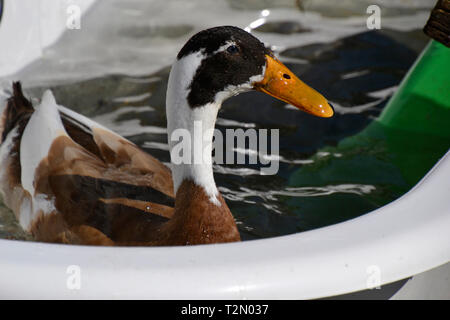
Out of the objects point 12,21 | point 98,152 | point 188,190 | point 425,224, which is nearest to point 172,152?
point 188,190

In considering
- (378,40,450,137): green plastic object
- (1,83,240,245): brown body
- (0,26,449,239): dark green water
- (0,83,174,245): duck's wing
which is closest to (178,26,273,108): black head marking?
(1,83,240,245): brown body

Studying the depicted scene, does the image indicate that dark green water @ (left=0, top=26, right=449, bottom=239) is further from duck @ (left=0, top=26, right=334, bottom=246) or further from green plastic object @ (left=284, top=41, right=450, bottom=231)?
duck @ (left=0, top=26, right=334, bottom=246)

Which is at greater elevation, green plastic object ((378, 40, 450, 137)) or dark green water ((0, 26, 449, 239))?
green plastic object ((378, 40, 450, 137))

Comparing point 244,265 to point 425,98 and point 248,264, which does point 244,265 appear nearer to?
point 248,264

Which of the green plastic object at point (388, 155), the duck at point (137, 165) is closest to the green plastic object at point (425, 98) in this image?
the green plastic object at point (388, 155)

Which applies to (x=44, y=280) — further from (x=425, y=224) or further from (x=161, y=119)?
(x=161, y=119)

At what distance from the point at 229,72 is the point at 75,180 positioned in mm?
547

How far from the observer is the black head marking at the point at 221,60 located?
139 centimetres

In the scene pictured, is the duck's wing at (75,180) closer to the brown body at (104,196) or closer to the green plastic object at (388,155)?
the brown body at (104,196)

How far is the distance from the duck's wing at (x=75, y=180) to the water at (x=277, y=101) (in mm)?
168

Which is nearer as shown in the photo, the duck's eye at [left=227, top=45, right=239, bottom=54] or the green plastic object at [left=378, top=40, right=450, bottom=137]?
the duck's eye at [left=227, top=45, right=239, bottom=54]

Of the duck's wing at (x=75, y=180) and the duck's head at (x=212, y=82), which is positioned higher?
the duck's head at (x=212, y=82)

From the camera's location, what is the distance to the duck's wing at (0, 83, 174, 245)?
1.60m

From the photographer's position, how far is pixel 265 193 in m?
2.12
